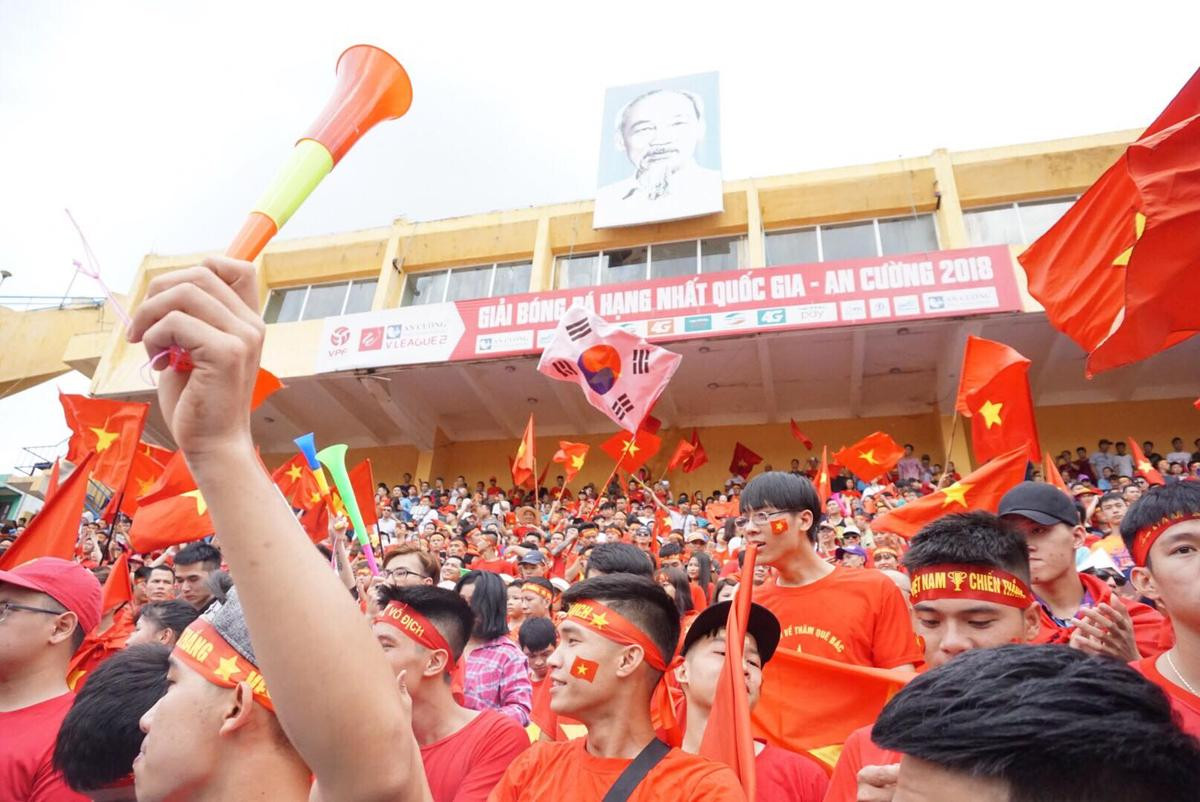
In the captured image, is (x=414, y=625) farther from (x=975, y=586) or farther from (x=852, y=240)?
(x=852, y=240)

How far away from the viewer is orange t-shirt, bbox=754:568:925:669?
2.58m

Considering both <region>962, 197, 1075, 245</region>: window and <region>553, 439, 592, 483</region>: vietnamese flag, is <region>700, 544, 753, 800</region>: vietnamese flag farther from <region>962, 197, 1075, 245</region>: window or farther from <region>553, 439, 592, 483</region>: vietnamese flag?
<region>962, 197, 1075, 245</region>: window

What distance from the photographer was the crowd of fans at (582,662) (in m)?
0.72

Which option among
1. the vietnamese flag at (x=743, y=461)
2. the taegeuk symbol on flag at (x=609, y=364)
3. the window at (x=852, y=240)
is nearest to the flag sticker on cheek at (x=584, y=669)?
the taegeuk symbol on flag at (x=609, y=364)

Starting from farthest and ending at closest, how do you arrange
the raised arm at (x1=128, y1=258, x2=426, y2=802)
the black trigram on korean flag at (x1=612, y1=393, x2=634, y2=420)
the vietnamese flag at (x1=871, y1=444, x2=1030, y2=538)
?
the black trigram on korean flag at (x1=612, y1=393, x2=634, y2=420)
the vietnamese flag at (x1=871, y1=444, x2=1030, y2=538)
the raised arm at (x1=128, y1=258, x2=426, y2=802)

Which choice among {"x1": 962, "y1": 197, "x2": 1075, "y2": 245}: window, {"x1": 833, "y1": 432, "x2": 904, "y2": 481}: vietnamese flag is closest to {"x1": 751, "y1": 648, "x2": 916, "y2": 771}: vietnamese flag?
{"x1": 833, "y1": 432, "x2": 904, "y2": 481}: vietnamese flag

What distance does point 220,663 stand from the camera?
1.26 metres

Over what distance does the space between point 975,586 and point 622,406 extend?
18.9 ft

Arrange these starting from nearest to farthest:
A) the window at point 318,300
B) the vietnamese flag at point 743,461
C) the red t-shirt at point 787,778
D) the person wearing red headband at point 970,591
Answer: the person wearing red headband at point 970,591 < the red t-shirt at point 787,778 < the vietnamese flag at point 743,461 < the window at point 318,300

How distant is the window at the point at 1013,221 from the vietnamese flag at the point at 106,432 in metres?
13.6

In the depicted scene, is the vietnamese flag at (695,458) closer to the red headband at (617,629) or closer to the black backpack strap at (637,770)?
the red headband at (617,629)

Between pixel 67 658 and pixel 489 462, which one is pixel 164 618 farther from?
pixel 489 462

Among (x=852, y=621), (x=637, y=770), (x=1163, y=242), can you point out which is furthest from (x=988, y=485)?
(x=637, y=770)

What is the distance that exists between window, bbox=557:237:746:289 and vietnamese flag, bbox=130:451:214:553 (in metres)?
9.77
